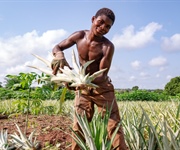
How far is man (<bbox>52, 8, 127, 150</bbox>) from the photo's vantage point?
229 centimetres

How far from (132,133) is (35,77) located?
1.08 metres

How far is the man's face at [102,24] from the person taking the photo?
7.41 feet

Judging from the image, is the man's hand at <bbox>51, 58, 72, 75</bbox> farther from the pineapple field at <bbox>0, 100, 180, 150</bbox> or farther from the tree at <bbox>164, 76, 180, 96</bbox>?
the tree at <bbox>164, 76, 180, 96</bbox>

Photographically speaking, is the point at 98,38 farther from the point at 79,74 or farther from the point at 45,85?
the point at 45,85

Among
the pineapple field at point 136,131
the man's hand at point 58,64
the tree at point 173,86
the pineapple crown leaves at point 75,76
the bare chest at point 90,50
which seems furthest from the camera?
the tree at point 173,86

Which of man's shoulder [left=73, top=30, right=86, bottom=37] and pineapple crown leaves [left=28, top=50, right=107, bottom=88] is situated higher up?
man's shoulder [left=73, top=30, right=86, bottom=37]

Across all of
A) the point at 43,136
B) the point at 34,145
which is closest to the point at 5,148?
the point at 34,145

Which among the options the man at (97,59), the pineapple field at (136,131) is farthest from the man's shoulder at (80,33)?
the pineapple field at (136,131)

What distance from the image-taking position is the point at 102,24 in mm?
2279

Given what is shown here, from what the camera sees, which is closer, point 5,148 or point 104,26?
point 104,26

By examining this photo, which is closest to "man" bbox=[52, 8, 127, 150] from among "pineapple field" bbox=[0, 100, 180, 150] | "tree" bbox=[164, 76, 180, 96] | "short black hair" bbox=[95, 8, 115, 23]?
"short black hair" bbox=[95, 8, 115, 23]

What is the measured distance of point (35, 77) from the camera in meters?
2.99

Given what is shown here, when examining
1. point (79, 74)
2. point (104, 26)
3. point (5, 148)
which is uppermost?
point (104, 26)

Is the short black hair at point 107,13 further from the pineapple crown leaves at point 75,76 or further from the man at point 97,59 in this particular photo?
the pineapple crown leaves at point 75,76
